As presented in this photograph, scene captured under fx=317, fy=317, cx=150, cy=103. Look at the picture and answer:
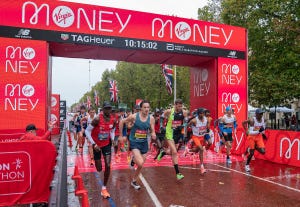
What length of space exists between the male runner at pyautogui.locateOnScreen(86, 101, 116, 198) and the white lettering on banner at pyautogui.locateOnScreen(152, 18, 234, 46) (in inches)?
366

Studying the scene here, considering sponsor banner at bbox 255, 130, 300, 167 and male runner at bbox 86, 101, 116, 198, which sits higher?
male runner at bbox 86, 101, 116, 198

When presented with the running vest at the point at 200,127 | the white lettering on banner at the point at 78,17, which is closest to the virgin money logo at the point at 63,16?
the white lettering on banner at the point at 78,17

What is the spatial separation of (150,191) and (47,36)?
9.32m

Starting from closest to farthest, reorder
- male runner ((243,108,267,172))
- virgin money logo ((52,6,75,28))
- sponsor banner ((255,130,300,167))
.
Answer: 1. male runner ((243,108,267,172))
2. sponsor banner ((255,130,300,167))
3. virgin money logo ((52,6,75,28))

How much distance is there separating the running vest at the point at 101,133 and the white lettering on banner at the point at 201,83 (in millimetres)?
11713

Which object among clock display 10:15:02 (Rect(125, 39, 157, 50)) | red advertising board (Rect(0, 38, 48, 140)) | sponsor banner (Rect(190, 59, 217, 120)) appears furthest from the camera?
sponsor banner (Rect(190, 59, 217, 120))

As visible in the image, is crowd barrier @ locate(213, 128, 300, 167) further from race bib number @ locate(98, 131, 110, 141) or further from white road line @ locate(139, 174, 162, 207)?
race bib number @ locate(98, 131, 110, 141)

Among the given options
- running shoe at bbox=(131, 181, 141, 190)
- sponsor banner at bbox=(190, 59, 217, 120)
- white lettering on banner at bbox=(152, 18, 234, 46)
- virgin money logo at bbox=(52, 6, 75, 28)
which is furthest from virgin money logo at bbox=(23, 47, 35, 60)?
sponsor banner at bbox=(190, 59, 217, 120)

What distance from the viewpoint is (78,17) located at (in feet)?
47.1

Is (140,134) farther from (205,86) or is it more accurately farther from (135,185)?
(205,86)

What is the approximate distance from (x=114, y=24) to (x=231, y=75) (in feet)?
22.8

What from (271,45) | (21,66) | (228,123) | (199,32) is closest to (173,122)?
(228,123)

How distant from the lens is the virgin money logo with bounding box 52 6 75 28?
1402 cm

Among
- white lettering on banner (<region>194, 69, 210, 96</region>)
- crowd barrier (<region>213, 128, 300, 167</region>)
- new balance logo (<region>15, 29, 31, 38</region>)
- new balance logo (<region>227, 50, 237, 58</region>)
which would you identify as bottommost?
crowd barrier (<region>213, 128, 300, 167</region>)
